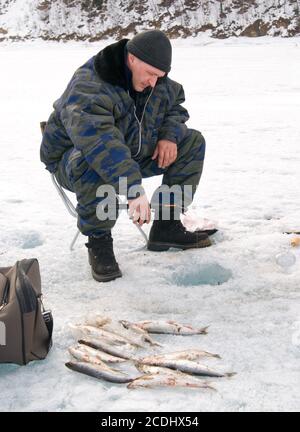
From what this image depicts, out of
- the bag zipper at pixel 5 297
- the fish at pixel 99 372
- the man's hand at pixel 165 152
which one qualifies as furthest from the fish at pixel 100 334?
the man's hand at pixel 165 152

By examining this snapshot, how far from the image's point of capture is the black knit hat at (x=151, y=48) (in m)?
2.99

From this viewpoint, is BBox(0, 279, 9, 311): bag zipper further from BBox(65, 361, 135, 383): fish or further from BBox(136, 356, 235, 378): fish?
BBox(136, 356, 235, 378): fish

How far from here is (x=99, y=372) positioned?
7.22ft

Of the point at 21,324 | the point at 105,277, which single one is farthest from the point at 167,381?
the point at 105,277

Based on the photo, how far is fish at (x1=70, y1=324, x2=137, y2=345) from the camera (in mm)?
2471

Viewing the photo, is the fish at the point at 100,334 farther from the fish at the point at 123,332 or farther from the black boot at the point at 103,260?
the black boot at the point at 103,260

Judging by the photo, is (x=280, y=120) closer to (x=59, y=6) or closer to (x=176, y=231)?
(x=176, y=231)

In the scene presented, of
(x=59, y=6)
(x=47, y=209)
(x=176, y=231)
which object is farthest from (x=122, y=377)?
(x=59, y=6)

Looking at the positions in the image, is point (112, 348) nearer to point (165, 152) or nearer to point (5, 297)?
point (5, 297)

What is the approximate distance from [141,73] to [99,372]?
1.73m

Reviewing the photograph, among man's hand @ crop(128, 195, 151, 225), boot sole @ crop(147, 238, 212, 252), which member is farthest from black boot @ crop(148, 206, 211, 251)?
man's hand @ crop(128, 195, 151, 225)

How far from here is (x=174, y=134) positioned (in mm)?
3510
